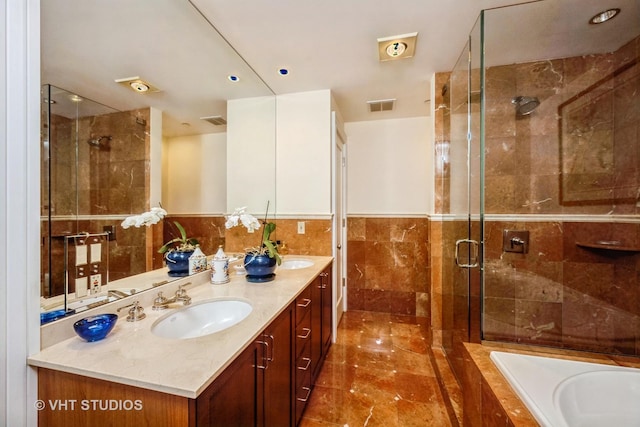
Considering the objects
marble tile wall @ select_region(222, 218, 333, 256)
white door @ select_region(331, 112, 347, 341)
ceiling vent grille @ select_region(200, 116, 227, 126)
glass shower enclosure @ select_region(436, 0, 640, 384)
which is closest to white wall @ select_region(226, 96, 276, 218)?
ceiling vent grille @ select_region(200, 116, 227, 126)

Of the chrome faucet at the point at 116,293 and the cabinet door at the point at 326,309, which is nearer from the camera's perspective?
the chrome faucet at the point at 116,293

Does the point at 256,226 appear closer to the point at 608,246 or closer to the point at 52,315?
the point at 52,315

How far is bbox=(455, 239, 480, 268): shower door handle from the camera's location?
176 cm

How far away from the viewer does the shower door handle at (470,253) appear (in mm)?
1758

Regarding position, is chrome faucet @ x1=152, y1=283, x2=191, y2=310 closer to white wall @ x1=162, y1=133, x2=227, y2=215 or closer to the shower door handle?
white wall @ x1=162, y1=133, x2=227, y2=215

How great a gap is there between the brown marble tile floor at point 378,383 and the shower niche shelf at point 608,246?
1550mm

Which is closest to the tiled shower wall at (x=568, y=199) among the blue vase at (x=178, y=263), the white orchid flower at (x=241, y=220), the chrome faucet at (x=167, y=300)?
the white orchid flower at (x=241, y=220)

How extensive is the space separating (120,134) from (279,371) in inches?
52.7

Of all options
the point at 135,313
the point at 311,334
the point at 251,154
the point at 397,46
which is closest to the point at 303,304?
the point at 311,334

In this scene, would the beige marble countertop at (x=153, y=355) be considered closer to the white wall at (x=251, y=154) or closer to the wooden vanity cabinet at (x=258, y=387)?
the wooden vanity cabinet at (x=258, y=387)

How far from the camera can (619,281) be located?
1.84 m

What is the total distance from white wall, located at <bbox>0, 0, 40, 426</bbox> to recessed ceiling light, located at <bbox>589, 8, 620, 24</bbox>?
9.65ft

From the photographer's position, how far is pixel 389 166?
3.13 meters

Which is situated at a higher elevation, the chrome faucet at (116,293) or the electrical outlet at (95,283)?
the electrical outlet at (95,283)
